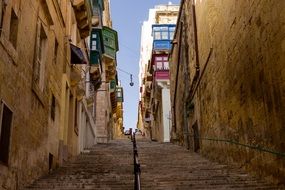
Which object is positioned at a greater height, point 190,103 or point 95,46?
point 95,46

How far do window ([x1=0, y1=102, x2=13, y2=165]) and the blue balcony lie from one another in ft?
99.8

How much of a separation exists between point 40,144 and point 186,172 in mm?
3929

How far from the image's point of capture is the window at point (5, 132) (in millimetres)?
8695

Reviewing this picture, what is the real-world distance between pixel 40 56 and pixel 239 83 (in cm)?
556

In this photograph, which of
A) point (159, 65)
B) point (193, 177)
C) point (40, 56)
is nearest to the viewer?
point (193, 177)

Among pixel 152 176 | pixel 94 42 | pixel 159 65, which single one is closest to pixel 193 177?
pixel 152 176

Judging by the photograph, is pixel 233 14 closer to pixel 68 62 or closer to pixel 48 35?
pixel 48 35

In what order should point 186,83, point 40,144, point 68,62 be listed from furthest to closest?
point 186,83, point 68,62, point 40,144

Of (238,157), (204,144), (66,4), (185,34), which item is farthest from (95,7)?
(238,157)

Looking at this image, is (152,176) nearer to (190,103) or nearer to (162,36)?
(190,103)

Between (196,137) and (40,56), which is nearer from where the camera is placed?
(40,56)

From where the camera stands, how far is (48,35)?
13.5 meters

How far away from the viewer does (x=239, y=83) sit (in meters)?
12.1

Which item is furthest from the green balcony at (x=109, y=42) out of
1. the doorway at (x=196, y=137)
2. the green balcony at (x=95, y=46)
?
the doorway at (x=196, y=137)
